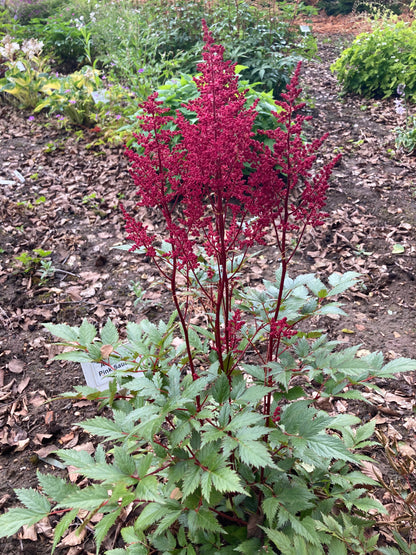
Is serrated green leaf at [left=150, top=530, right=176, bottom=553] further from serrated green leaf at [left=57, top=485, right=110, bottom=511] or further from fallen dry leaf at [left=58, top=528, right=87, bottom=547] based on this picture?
fallen dry leaf at [left=58, top=528, right=87, bottom=547]

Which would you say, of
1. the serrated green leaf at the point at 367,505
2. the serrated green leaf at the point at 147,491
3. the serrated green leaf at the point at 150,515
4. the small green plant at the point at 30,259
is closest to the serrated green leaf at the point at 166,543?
the serrated green leaf at the point at 150,515

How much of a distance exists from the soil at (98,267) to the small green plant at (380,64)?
52 cm

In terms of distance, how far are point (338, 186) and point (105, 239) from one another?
8.93ft

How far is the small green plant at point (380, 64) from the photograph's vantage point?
6.51m

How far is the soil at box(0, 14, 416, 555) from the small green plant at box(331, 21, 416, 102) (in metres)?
0.52

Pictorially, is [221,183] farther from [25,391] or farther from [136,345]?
[25,391]

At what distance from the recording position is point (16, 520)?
4.13ft

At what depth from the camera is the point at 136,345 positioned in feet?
5.26

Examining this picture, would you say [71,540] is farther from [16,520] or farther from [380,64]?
[380,64]

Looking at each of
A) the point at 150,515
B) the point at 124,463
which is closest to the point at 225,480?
the point at 124,463

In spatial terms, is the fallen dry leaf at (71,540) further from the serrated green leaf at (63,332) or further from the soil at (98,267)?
the serrated green leaf at (63,332)

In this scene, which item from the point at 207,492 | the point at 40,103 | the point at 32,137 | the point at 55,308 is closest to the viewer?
the point at 207,492

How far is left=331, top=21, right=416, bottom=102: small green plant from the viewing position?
651 centimetres

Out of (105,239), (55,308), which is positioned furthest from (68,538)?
(105,239)
